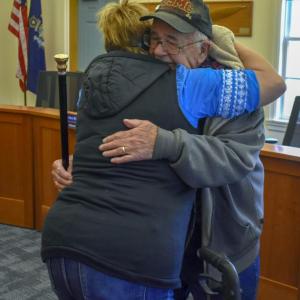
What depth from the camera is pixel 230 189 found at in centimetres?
113

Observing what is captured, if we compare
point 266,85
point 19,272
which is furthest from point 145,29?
point 19,272

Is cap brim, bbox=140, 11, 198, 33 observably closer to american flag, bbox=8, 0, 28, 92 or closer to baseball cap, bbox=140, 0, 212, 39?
baseball cap, bbox=140, 0, 212, 39

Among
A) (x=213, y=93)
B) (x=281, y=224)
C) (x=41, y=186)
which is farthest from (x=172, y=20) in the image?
(x=41, y=186)

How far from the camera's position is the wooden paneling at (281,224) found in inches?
92.4

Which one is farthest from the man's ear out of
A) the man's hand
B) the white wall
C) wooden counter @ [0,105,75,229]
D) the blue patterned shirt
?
the white wall

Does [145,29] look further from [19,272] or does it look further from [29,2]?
[29,2]

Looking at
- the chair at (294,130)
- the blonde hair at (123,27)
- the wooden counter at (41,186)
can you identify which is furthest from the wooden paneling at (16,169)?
the blonde hair at (123,27)

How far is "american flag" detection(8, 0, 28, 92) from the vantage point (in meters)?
5.74

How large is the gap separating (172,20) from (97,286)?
55 cm

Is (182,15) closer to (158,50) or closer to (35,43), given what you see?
(158,50)

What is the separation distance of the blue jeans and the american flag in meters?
5.19

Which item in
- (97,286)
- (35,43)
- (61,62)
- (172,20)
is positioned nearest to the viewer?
(97,286)

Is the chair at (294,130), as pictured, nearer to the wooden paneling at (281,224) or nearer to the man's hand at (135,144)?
the wooden paneling at (281,224)

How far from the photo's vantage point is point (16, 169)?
143 inches
